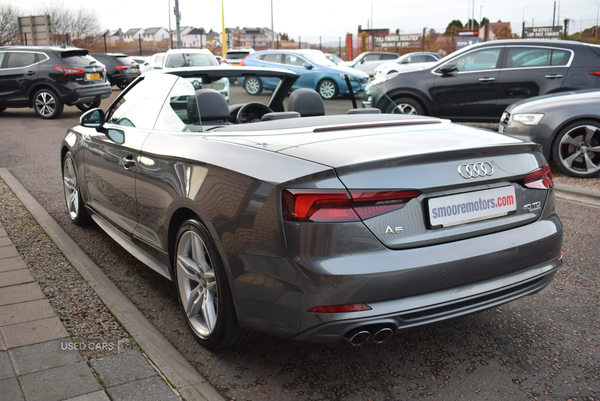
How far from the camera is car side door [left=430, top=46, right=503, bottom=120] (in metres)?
9.91

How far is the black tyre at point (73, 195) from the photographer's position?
16.4ft

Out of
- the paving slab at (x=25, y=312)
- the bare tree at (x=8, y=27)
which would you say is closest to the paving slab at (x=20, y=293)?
the paving slab at (x=25, y=312)

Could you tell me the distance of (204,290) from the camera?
288 centimetres

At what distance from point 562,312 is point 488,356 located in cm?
79

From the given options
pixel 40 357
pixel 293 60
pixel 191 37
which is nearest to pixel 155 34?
pixel 191 37

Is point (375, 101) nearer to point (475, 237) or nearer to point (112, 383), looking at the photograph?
point (475, 237)

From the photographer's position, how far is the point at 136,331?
9.82ft

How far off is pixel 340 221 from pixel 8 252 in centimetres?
320

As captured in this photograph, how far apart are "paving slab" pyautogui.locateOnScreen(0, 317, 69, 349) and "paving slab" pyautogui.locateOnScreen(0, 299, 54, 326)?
0.20ft

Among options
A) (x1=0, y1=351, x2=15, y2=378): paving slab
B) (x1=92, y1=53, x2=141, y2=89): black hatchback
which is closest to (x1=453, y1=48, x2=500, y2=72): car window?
(x1=0, y1=351, x2=15, y2=378): paving slab

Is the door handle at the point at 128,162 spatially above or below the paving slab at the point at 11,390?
above

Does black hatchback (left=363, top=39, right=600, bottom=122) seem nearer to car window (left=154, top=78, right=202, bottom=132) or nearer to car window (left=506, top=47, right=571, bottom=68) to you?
car window (left=506, top=47, right=571, bottom=68)

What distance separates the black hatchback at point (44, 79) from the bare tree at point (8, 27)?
26.5m

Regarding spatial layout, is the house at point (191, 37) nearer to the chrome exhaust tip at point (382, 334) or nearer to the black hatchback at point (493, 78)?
the black hatchback at point (493, 78)
